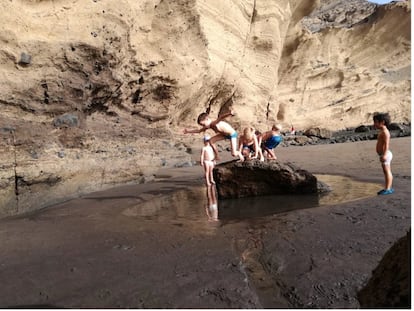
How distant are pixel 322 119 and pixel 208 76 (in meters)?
11.7

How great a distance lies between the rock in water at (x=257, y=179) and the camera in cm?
492

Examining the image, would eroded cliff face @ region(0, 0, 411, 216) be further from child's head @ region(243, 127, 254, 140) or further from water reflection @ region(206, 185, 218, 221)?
child's head @ region(243, 127, 254, 140)

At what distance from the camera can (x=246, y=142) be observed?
6.06m

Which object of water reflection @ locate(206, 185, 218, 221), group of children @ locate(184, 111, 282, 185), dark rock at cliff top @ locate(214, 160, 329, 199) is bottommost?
water reflection @ locate(206, 185, 218, 221)

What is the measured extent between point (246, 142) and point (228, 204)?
176 centimetres

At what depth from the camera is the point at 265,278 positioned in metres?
1.97

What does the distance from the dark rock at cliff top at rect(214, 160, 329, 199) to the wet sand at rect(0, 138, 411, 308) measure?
1253mm

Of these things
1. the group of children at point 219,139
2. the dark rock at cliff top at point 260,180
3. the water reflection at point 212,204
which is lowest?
the water reflection at point 212,204

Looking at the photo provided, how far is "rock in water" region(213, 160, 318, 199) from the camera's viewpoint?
4922mm

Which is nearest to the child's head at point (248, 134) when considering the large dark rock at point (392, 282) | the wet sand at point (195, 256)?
the wet sand at point (195, 256)

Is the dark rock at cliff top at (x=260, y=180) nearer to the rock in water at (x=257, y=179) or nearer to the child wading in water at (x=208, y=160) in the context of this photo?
the rock in water at (x=257, y=179)

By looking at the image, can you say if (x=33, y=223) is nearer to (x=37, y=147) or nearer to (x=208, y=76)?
(x=37, y=147)

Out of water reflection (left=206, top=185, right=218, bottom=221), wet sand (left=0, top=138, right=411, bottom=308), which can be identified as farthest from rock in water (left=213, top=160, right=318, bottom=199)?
wet sand (left=0, top=138, right=411, bottom=308)

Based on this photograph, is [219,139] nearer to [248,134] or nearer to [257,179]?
[248,134]
